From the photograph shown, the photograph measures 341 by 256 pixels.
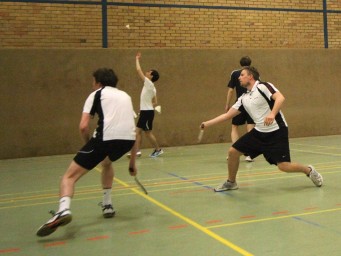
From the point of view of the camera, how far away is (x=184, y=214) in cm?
444

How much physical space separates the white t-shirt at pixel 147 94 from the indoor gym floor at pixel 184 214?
5.93 ft

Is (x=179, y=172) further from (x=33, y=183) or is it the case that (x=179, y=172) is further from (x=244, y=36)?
(x=244, y=36)

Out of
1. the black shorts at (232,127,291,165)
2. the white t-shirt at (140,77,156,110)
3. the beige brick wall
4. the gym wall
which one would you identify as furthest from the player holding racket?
the beige brick wall

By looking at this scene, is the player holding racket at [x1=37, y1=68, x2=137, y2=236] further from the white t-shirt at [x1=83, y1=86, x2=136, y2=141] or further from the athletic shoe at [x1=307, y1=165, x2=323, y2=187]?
the athletic shoe at [x1=307, y1=165, x2=323, y2=187]

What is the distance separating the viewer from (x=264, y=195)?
5223 mm

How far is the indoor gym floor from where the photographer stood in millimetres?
3439

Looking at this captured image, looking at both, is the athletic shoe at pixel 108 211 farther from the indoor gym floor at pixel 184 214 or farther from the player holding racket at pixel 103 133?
the player holding racket at pixel 103 133

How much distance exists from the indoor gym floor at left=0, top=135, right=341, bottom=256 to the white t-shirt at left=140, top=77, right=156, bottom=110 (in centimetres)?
181

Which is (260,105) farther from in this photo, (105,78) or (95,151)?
(95,151)

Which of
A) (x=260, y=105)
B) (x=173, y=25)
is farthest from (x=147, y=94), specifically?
(x=260, y=105)

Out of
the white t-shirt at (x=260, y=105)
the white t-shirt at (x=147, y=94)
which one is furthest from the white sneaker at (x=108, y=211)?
the white t-shirt at (x=147, y=94)

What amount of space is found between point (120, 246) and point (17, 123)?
7.37m

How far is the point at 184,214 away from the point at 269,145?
1.54m

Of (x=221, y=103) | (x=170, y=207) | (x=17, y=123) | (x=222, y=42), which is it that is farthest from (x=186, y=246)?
(x=222, y=42)
